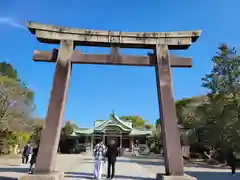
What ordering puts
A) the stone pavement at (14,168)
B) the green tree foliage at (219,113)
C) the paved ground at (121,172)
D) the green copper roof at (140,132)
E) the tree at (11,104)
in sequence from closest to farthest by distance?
the stone pavement at (14,168) → the paved ground at (121,172) → the green tree foliage at (219,113) → the tree at (11,104) → the green copper roof at (140,132)

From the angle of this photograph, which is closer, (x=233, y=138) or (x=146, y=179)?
(x=146, y=179)

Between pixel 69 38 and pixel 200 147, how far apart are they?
27579mm

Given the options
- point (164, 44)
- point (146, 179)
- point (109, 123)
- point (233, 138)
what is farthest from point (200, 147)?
point (164, 44)

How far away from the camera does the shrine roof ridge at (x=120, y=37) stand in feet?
35.9

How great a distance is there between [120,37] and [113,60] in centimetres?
95

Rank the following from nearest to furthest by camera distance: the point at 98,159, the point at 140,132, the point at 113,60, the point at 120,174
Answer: the point at 113,60
the point at 98,159
the point at 120,174
the point at 140,132

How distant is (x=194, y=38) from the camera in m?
11.4

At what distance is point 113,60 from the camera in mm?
11008

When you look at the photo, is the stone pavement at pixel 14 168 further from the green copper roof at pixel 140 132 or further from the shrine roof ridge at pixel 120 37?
the green copper roof at pixel 140 132

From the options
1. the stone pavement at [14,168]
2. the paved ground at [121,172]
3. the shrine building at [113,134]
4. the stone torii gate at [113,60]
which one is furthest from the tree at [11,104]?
the stone torii gate at [113,60]

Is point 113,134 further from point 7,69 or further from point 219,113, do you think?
point 7,69

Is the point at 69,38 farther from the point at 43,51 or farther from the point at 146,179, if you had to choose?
the point at 146,179

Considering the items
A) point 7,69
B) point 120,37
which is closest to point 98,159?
point 120,37

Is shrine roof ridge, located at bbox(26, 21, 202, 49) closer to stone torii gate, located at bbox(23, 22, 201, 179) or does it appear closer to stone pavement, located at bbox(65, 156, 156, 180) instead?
stone torii gate, located at bbox(23, 22, 201, 179)
